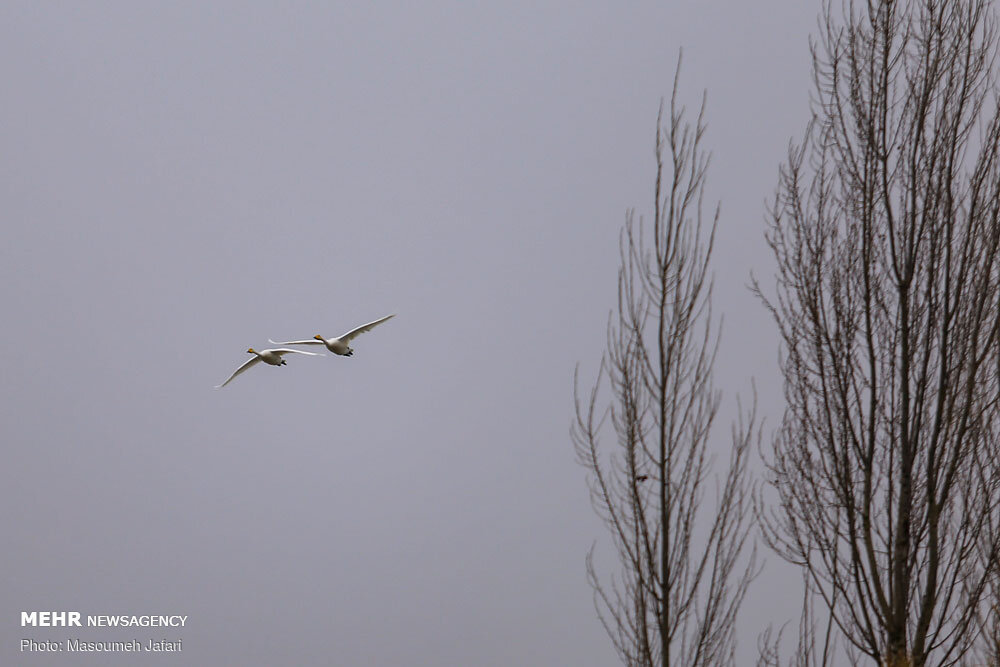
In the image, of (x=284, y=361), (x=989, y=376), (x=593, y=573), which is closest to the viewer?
(x=593, y=573)

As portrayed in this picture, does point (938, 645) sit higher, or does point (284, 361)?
point (284, 361)

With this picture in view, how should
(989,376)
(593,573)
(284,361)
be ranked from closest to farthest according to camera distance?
(593,573), (989,376), (284,361)

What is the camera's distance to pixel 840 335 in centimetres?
423

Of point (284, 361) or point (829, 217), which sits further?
point (284, 361)

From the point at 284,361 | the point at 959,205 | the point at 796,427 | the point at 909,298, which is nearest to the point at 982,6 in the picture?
the point at 959,205

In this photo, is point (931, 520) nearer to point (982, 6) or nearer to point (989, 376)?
point (989, 376)

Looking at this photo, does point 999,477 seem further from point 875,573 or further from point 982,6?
point 982,6

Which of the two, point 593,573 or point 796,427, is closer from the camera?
point 593,573

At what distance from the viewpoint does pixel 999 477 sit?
434cm

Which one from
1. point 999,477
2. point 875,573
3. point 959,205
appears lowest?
A: point 875,573

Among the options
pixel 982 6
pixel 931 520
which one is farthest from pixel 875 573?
pixel 982 6

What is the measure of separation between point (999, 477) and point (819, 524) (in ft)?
2.94

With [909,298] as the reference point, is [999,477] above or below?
below

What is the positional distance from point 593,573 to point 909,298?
6.24 feet
